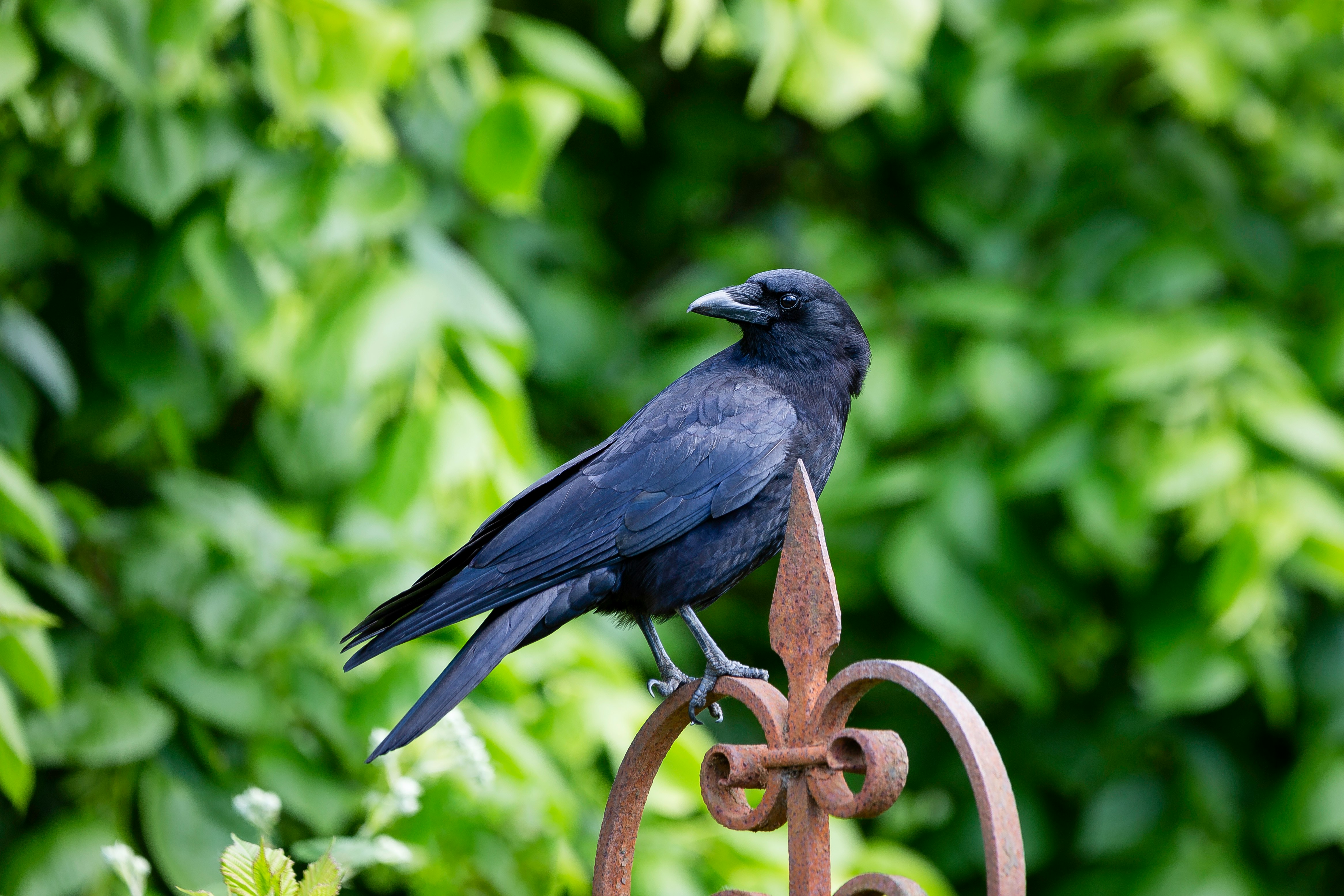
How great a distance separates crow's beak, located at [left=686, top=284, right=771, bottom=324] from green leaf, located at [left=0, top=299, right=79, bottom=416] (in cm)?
166

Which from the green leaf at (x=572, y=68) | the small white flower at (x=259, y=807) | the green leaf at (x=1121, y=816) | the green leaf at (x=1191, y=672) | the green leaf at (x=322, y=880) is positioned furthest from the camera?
the green leaf at (x=1121, y=816)

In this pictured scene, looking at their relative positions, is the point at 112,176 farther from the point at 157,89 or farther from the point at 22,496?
the point at 22,496

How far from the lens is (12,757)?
2.04 meters

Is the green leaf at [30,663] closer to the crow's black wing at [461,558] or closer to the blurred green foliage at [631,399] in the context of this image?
the blurred green foliage at [631,399]

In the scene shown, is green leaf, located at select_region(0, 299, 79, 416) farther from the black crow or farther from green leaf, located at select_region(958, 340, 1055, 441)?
green leaf, located at select_region(958, 340, 1055, 441)

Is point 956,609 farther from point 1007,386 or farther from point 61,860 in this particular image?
point 61,860

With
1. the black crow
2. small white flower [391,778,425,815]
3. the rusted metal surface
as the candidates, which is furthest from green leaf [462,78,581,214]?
the rusted metal surface

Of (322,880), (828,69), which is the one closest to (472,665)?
(322,880)

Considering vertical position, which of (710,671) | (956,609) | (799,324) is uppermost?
(799,324)

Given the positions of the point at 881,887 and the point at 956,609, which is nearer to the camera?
the point at 881,887

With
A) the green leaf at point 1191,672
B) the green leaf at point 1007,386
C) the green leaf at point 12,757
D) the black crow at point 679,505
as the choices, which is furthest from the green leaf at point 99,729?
the green leaf at point 1191,672

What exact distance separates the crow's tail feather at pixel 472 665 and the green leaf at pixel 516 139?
1.35m

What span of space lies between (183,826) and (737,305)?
62.6 inches

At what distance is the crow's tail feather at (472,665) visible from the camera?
1524mm
